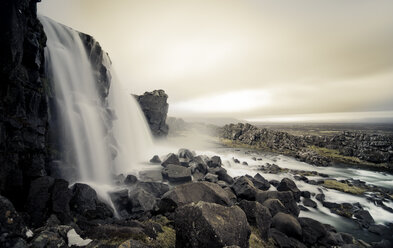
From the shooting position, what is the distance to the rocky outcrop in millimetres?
52094

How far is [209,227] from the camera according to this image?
718cm

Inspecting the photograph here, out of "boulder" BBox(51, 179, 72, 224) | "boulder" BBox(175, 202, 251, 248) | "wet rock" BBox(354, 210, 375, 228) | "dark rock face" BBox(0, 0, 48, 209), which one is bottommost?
"wet rock" BBox(354, 210, 375, 228)

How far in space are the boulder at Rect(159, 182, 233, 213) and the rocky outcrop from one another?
163 ft

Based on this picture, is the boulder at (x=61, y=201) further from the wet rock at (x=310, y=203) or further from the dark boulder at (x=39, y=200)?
the wet rock at (x=310, y=203)

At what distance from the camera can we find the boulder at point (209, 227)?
706cm

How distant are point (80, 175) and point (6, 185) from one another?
10.5 metres

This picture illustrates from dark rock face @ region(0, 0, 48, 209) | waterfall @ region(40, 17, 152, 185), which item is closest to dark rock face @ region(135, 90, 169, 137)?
waterfall @ region(40, 17, 152, 185)

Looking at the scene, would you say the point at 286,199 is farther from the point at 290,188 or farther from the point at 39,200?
the point at 39,200

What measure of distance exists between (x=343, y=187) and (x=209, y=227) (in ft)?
121

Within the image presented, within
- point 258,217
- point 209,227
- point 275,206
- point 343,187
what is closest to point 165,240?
point 209,227

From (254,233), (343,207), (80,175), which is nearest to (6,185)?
(80,175)

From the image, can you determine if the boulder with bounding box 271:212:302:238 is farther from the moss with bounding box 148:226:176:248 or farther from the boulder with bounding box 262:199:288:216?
the moss with bounding box 148:226:176:248

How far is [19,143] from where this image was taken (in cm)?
1241

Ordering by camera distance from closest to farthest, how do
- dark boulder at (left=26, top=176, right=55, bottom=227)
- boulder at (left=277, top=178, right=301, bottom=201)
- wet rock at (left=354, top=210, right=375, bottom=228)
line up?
dark boulder at (left=26, top=176, right=55, bottom=227)
wet rock at (left=354, top=210, right=375, bottom=228)
boulder at (left=277, top=178, right=301, bottom=201)
